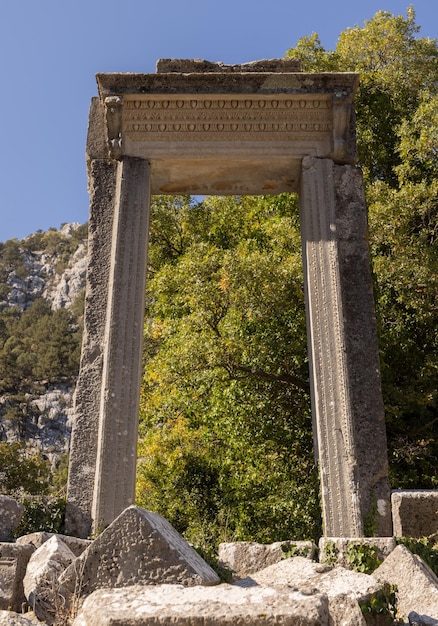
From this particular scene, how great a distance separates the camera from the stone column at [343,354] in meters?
5.79

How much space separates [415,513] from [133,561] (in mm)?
2985

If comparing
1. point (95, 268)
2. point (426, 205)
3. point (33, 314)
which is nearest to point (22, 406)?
point (33, 314)

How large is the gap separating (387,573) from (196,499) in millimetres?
8993

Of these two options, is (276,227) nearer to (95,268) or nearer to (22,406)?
(95,268)

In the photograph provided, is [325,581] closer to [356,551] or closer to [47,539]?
[356,551]

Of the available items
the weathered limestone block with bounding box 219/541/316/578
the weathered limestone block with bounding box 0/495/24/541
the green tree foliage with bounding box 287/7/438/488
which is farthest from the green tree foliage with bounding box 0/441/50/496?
the weathered limestone block with bounding box 219/541/316/578

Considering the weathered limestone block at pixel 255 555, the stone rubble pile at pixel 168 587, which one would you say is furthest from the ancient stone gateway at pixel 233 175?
the stone rubble pile at pixel 168 587

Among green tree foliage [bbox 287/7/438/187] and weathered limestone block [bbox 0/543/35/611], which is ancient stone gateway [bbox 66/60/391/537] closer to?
weathered limestone block [bbox 0/543/35/611]

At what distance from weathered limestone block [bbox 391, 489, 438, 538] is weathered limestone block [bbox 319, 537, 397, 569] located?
28.5 inches

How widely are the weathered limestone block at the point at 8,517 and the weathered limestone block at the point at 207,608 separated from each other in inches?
96.3

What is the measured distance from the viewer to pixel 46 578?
3801mm

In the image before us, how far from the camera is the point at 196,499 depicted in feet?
41.9

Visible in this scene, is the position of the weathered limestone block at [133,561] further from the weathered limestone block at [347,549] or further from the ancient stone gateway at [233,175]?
the ancient stone gateway at [233,175]

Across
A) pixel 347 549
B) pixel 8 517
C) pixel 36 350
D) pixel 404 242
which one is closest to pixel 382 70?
pixel 404 242
